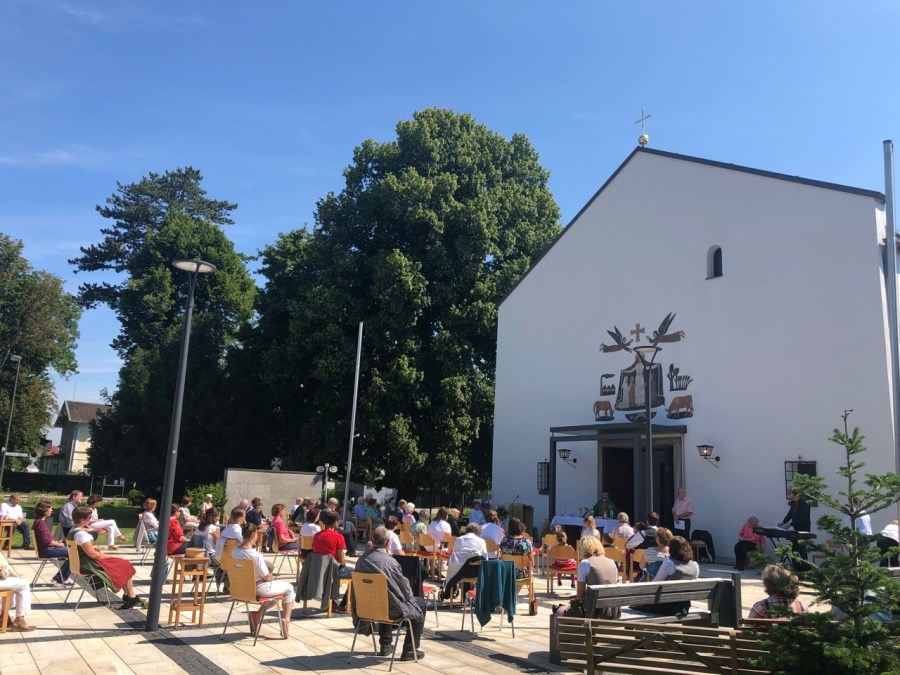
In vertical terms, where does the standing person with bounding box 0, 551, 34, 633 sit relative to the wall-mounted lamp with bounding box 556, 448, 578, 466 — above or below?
below

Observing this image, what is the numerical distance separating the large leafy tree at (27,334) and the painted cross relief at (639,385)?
1342 inches

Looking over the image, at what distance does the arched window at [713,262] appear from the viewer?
2019cm

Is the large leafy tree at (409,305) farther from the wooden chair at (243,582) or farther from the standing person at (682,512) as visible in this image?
the wooden chair at (243,582)

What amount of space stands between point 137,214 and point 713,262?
131 feet

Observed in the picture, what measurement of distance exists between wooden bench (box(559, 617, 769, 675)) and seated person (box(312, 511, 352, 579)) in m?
4.20

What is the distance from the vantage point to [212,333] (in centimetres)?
3350

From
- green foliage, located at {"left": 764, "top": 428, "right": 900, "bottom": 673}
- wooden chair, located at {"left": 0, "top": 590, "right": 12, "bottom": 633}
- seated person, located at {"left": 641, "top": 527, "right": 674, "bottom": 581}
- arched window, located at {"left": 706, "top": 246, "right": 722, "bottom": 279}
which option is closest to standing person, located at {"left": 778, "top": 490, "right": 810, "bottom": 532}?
arched window, located at {"left": 706, "top": 246, "right": 722, "bottom": 279}

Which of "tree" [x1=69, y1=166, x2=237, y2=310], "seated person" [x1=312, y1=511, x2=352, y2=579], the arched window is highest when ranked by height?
"tree" [x1=69, y1=166, x2=237, y2=310]

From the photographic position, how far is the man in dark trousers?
25.3ft

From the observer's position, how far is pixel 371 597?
762 centimetres

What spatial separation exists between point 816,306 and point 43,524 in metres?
16.6

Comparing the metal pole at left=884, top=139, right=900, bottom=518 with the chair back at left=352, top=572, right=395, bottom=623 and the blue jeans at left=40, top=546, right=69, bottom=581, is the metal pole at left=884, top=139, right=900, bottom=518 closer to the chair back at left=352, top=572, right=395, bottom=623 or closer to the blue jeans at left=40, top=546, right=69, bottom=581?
the chair back at left=352, top=572, right=395, bottom=623

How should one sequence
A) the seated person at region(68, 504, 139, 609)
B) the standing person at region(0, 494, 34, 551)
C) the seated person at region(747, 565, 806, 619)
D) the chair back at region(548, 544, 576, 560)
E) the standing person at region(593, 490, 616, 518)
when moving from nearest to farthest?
the seated person at region(747, 565, 806, 619) < the seated person at region(68, 504, 139, 609) < the chair back at region(548, 544, 576, 560) < the standing person at region(0, 494, 34, 551) < the standing person at region(593, 490, 616, 518)

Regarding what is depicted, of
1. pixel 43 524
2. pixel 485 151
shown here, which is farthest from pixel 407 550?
pixel 485 151
